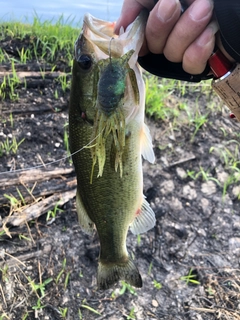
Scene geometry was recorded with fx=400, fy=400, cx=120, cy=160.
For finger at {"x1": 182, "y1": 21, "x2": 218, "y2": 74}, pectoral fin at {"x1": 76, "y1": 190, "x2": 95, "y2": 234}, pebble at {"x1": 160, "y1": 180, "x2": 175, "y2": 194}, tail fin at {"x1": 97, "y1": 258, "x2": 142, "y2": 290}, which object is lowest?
pebble at {"x1": 160, "y1": 180, "x2": 175, "y2": 194}

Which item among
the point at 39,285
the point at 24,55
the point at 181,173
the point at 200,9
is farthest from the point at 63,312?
the point at 24,55

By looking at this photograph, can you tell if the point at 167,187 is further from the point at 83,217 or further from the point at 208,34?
the point at 208,34

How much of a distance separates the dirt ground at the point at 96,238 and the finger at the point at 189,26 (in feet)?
5.29

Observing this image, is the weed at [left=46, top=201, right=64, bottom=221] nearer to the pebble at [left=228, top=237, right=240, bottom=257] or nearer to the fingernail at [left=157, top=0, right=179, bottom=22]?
the pebble at [left=228, top=237, right=240, bottom=257]

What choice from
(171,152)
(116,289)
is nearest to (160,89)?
(171,152)

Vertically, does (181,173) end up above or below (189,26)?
below

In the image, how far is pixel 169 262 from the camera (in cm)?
278

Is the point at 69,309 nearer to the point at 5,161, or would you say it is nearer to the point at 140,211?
the point at 140,211

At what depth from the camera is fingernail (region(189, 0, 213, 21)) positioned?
1395 mm

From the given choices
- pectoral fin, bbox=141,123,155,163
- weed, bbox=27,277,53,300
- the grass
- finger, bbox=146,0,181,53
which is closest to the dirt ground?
weed, bbox=27,277,53,300

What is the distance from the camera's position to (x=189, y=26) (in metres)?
1.44

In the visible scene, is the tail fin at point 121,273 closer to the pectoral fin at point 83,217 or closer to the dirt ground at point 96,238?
the pectoral fin at point 83,217

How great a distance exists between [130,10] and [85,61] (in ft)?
0.87

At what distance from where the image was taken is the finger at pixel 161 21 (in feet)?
4.61
